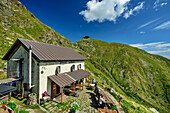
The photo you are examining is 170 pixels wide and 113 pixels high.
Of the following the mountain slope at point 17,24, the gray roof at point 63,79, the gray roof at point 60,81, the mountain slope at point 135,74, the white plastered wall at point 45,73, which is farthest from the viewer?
the mountain slope at point 135,74

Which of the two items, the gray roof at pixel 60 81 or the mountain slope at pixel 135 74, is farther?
the mountain slope at pixel 135 74

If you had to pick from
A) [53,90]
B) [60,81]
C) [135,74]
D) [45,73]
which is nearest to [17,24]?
[45,73]

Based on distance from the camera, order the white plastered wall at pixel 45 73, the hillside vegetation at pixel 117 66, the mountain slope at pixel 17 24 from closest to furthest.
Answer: the white plastered wall at pixel 45 73, the mountain slope at pixel 17 24, the hillside vegetation at pixel 117 66

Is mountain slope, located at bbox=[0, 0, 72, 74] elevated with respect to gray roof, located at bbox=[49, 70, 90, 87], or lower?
elevated

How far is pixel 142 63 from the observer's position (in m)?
72.4

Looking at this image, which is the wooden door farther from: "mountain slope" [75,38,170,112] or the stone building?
"mountain slope" [75,38,170,112]

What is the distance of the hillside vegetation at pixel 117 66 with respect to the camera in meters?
42.4

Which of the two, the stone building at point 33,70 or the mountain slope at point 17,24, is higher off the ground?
the mountain slope at point 17,24

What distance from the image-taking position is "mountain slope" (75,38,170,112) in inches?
2044

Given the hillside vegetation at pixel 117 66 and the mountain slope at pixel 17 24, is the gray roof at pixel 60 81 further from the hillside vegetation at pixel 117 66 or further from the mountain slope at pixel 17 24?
the mountain slope at pixel 17 24

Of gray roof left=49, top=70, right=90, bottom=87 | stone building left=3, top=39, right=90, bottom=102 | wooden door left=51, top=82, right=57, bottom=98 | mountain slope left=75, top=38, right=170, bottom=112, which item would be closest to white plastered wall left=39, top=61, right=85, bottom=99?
stone building left=3, top=39, right=90, bottom=102

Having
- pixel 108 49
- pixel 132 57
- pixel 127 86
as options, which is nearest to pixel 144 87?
pixel 127 86

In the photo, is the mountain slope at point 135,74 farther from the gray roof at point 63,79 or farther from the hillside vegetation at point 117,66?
the gray roof at point 63,79

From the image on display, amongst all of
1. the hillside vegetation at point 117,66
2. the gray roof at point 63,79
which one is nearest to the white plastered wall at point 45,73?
the gray roof at point 63,79
